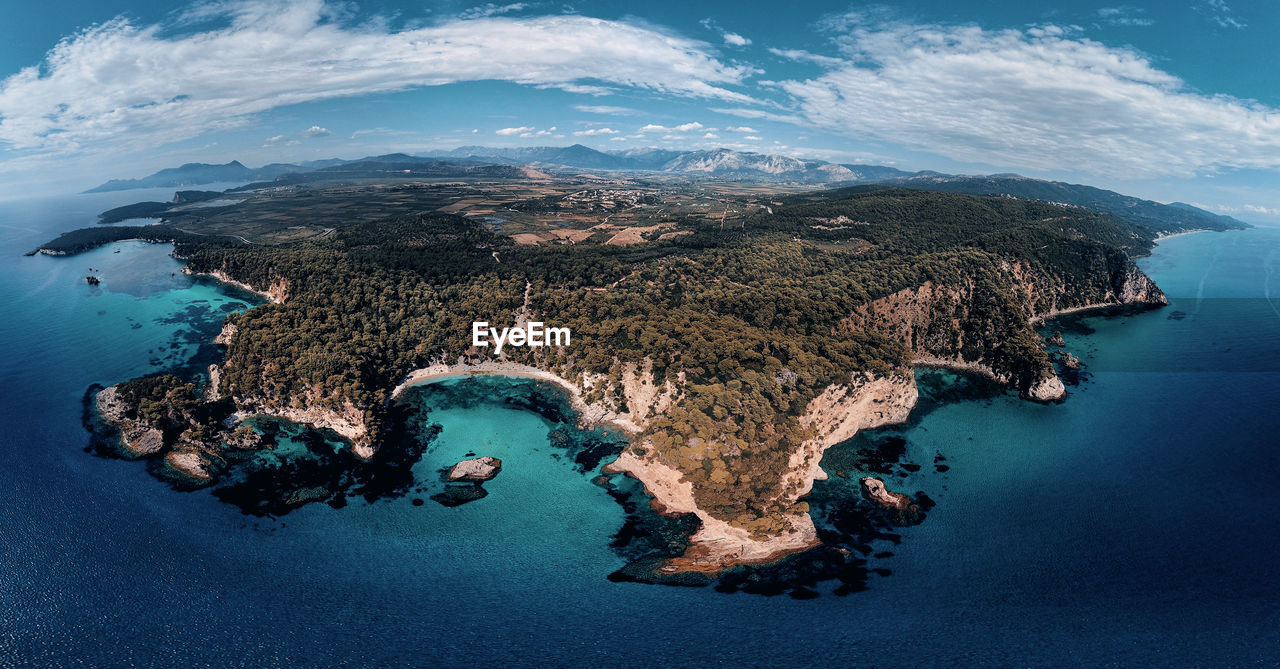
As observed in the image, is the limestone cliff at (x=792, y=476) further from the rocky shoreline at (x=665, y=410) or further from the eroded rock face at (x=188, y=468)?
the eroded rock face at (x=188, y=468)

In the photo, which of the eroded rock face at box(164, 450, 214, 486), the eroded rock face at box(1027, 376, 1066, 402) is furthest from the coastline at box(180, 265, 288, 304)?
the eroded rock face at box(1027, 376, 1066, 402)

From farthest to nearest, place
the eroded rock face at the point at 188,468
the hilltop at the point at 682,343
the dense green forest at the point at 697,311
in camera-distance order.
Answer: the dense green forest at the point at 697,311
the hilltop at the point at 682,343
the eroded rock face at the point at 188,468

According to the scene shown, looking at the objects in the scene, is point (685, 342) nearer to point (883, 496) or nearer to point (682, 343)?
point (682, 343)

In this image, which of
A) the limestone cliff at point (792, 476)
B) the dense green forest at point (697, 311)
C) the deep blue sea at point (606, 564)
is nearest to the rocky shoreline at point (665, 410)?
the limestone cliff at point (792, 476)

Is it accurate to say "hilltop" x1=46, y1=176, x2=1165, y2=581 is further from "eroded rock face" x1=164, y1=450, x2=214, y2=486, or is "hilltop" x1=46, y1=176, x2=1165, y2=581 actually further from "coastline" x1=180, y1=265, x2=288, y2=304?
"coastline" x1=180, y1=265, x2=288, y2=304

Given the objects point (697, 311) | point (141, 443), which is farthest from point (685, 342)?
point (141, 443)

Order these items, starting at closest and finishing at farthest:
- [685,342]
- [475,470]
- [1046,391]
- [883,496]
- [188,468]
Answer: [883,496] → [188,468] → [475,470] → [685,342] → [1046,391]
